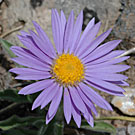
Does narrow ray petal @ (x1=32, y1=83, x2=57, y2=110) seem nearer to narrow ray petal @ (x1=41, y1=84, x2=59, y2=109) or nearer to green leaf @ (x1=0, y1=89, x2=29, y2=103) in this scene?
narrow ray petal @ (x1=41, y1=84, x2=59, y2=109)

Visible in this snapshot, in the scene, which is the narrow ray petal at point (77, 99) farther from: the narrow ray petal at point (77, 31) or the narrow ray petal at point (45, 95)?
the narrow ray petal at point (77, 31)

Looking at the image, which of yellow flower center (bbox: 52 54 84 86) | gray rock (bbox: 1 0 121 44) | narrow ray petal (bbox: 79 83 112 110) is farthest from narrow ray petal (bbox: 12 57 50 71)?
gray rock (bbox: 1 0 121 44)

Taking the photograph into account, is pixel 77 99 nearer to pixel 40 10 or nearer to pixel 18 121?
pixel 18 121

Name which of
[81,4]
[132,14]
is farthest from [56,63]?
[132,14]

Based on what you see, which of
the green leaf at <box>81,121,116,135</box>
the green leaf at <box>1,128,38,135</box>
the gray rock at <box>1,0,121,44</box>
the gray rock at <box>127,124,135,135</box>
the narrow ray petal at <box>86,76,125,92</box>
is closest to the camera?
the narrow ray petal at <box>86,76,125,92</box>

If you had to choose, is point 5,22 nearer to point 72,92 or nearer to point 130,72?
point 72,92

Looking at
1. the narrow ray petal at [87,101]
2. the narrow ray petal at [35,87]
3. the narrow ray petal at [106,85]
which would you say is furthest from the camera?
the narrow ray petal at [106,85]

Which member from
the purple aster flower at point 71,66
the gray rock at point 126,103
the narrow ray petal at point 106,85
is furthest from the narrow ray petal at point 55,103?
the gray rock at point 126,103
